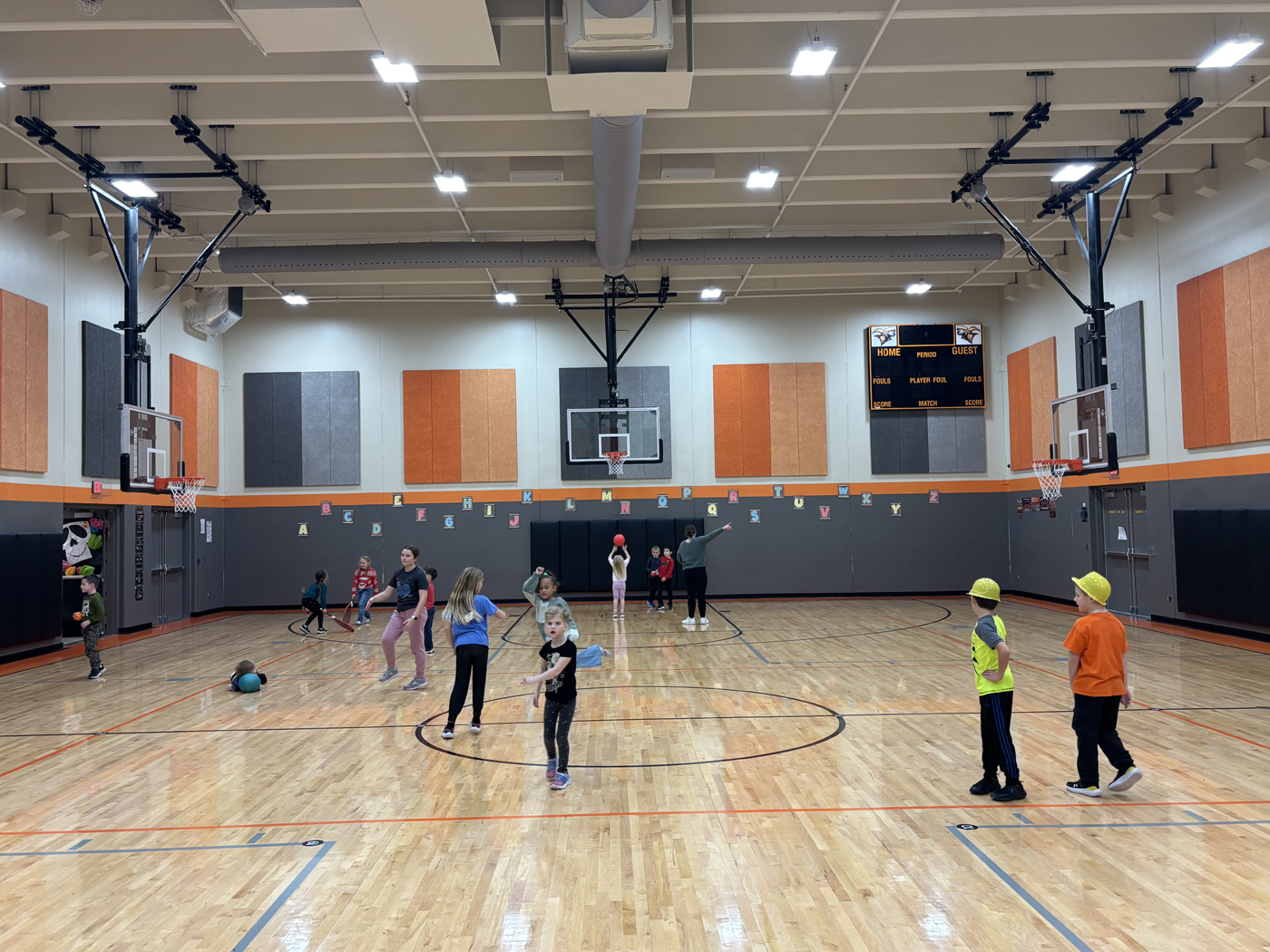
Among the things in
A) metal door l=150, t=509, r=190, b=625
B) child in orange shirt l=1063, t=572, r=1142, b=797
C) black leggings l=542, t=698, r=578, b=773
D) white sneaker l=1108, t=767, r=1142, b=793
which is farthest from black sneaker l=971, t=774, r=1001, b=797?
metal door l=150, t=509, r=190, b=625

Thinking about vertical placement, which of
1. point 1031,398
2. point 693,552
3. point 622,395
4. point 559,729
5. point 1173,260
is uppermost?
point 1173,260

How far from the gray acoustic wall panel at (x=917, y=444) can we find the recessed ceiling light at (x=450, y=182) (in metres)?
11.7

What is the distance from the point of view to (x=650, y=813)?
19.7ft

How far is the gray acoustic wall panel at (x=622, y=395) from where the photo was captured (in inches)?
819

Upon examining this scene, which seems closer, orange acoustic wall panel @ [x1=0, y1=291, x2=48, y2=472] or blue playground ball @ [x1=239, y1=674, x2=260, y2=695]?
blue playground ball @ [x1=239, y1=674, x2=260, y2=695]

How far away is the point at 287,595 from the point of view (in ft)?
67.7

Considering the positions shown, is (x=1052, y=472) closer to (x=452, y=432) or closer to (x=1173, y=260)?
(x=1173, y=260)

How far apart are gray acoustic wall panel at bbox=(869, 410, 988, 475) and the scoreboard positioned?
0.42m

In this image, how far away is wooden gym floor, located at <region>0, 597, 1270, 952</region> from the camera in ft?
14.2

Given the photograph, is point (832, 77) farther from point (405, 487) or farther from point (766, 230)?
point (405, 487)

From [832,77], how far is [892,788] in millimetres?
8401

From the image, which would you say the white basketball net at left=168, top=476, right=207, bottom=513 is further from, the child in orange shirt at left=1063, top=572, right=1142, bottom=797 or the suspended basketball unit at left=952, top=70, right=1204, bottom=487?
the suspended basketball unit at left=952, top=70, right=1204, bottom=487

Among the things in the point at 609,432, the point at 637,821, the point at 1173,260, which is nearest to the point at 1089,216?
the point at 1173,260

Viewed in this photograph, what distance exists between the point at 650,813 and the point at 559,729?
1.09m
